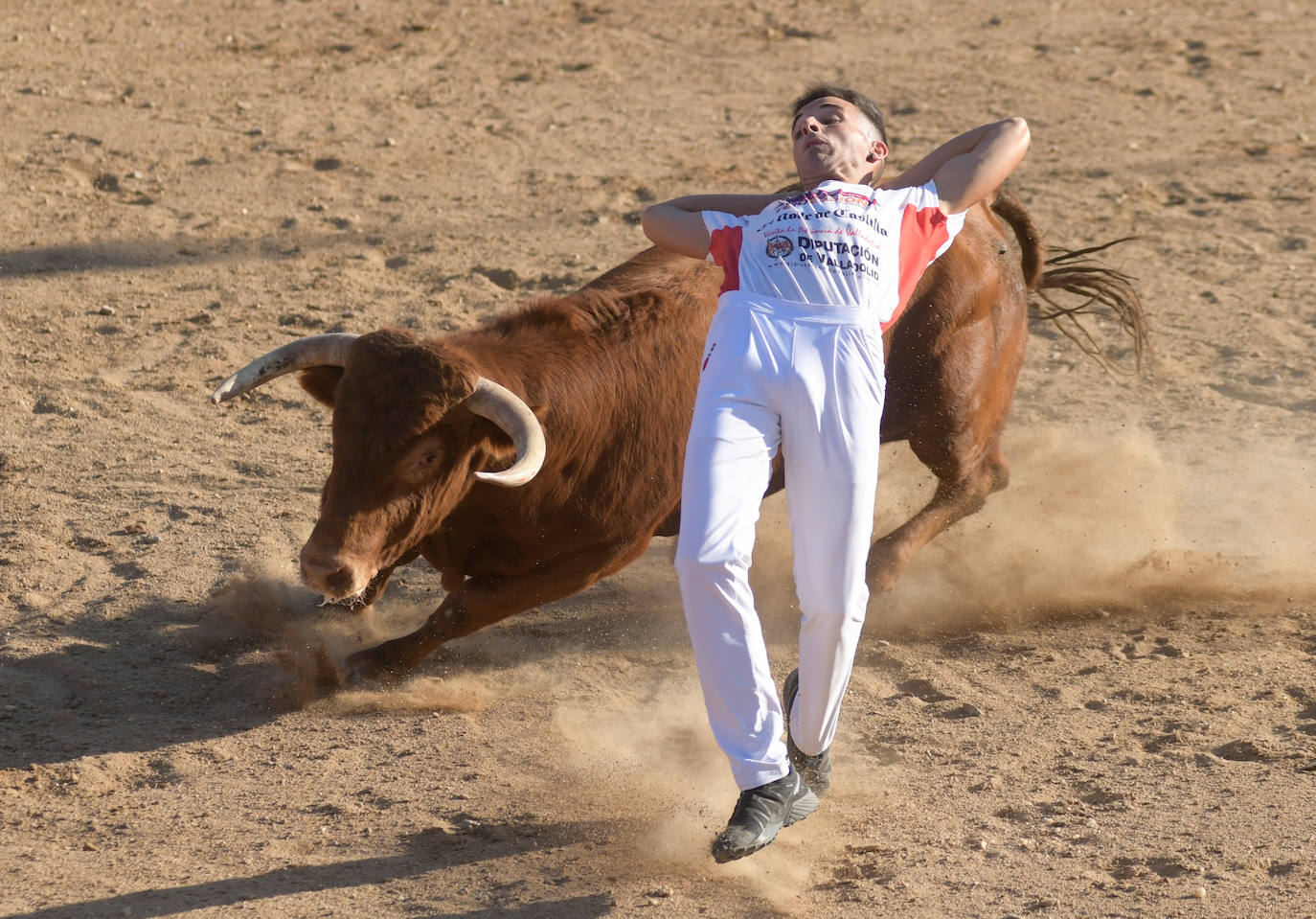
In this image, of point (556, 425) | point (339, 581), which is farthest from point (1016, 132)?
point (339, 581)

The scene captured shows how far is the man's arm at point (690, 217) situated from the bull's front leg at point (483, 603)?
1295 millimetres

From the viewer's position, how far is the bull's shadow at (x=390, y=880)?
394 centimetres

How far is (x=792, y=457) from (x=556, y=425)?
1301 millimetres

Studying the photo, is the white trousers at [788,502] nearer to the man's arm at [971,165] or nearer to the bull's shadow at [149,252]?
the man's arm at [971,165]

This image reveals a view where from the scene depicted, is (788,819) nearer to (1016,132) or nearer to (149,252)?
(1016,132)

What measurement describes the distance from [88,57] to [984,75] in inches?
284

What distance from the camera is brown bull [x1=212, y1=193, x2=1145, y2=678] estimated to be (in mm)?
4715

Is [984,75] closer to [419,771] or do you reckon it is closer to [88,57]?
[88,57]

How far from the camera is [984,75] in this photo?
12.6m

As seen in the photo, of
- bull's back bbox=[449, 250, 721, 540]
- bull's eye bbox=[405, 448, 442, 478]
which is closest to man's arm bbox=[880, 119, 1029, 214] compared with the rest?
bull's back bbox=[449, 250, 721, 540]

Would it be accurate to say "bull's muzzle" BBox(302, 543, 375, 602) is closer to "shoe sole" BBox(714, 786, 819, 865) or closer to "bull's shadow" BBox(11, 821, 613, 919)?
"bull's shadow" BBox(11, 821, 613, 919)

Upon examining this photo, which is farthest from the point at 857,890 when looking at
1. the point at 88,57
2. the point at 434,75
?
the point at 88,57

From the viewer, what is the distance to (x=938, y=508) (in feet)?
21.1

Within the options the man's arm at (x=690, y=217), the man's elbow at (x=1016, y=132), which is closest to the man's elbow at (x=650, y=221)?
the man's arm at (x=690, y=217)
